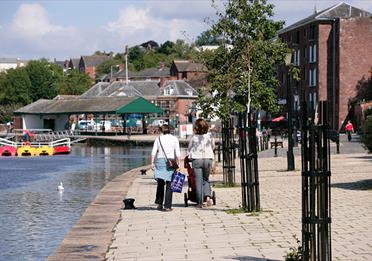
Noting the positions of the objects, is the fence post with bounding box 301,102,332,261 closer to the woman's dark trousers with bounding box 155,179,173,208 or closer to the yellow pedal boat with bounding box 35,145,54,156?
the woman's dark trousers with bounding box 155,179,173,208

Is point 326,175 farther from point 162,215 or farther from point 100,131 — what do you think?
point 100,131

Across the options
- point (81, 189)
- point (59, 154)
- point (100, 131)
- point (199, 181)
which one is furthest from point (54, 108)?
point (199, 181)

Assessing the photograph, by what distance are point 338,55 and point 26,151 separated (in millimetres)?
34792

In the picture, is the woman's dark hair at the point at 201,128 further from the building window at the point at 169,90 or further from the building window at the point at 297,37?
the building window at the point at 169,90

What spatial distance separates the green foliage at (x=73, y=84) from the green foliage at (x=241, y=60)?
130404mm

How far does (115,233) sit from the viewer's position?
13.3 metres

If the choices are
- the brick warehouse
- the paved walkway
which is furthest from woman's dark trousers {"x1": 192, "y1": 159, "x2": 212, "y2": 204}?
the brick warehouse

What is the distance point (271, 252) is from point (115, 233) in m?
3.70

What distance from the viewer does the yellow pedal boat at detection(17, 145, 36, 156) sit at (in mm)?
63912

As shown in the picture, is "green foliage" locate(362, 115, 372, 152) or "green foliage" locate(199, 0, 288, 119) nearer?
"green foliage" locate(362, 115, 372, 152)

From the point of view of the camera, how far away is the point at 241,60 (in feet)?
80.4

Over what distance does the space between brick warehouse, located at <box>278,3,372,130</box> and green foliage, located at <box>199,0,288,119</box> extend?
5501 centimetres

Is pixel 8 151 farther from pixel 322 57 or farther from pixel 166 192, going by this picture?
pixel 166 192

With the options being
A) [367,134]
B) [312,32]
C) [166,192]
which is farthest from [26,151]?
[166,192]
